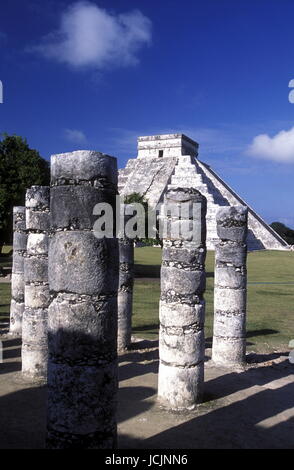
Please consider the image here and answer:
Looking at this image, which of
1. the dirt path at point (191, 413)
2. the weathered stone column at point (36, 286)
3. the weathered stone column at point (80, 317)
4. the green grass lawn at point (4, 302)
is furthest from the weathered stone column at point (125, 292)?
the weathered stone column at point (80, 317)

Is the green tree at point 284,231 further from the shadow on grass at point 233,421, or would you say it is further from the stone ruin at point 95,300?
the shadow on grass at point 233,421

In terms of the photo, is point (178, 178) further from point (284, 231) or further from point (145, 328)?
point (145, 328)

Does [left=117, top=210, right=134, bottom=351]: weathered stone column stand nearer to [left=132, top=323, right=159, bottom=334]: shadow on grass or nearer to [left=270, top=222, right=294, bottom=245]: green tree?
[left=132, top=323, right=159, bottom=334]: shadow on grass

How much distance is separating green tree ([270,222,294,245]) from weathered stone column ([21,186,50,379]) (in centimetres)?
5363

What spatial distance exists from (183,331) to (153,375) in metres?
1.79

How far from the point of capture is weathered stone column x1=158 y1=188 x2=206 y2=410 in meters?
6.93

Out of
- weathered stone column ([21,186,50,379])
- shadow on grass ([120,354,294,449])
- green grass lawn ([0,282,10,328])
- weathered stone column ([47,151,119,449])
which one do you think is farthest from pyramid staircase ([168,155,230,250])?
weathered stone column ([47,151,119,449])

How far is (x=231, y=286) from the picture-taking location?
30.1 feet

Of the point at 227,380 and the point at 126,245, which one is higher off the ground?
the point at 126,245

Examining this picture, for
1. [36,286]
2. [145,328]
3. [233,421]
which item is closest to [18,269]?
[36,286]

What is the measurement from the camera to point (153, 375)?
8.30 meters
